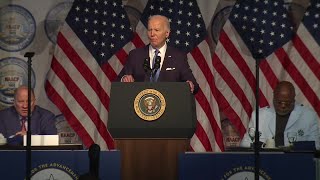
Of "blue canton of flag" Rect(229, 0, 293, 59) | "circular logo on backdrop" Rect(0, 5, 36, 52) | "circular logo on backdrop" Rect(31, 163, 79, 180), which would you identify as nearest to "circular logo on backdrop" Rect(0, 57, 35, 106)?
"circular logo on backdrop" Rect(0, 5, 36, 52)

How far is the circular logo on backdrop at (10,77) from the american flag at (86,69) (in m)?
0.35

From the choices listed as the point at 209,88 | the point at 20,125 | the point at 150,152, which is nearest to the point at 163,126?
the point at 150,152

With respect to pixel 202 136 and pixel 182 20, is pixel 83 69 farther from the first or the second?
pixel 202 136

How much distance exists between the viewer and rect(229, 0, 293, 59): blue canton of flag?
9.08 meters

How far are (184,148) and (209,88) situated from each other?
3612mm

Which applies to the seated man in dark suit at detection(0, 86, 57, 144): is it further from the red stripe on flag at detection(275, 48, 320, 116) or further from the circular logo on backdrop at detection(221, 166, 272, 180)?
the red stripe on flag at detection(275, 48, 320, 116)

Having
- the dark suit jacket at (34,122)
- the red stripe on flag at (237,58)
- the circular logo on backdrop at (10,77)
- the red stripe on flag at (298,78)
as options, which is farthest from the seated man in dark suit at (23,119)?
the red stripe on flag at (298,78)

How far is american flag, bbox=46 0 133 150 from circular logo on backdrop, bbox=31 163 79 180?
356 centimetres

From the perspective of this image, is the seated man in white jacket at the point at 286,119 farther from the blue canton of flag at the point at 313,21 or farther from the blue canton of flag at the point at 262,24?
the blue canton of flag at the point at 313,21

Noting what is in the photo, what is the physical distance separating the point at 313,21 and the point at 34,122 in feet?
11.9

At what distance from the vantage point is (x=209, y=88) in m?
9.06

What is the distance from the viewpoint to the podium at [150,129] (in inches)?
214

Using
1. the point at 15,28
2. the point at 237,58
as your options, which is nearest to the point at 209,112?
the point at 237,58

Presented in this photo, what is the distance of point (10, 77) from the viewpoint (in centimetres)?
903
